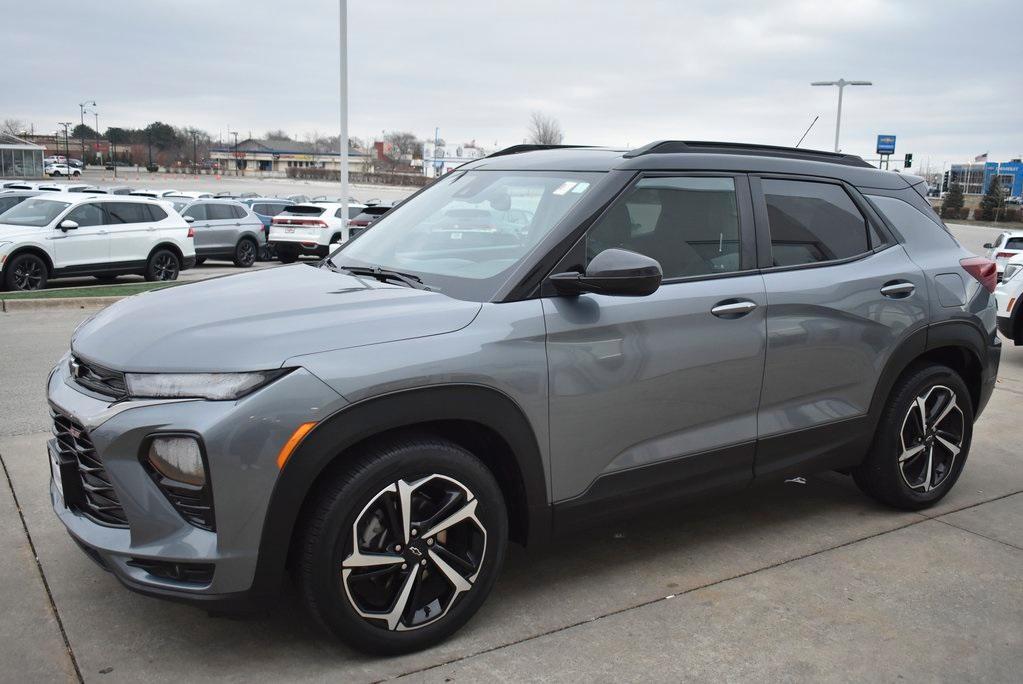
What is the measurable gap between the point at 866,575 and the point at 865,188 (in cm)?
189

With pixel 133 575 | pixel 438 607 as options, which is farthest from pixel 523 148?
pixel 133 575

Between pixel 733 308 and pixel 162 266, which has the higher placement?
pixel 733 308

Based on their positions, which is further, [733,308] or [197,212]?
[197,212]

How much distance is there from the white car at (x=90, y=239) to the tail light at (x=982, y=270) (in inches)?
567

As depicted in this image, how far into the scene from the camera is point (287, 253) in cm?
2356

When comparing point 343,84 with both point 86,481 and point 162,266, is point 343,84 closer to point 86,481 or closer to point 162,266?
point 162,266

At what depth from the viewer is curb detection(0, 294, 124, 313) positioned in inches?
455

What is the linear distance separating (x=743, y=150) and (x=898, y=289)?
103 cm

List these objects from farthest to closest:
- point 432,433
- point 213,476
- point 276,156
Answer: point 276,156
point 432,433
point 213,476

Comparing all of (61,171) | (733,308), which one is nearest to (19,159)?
(61,171)

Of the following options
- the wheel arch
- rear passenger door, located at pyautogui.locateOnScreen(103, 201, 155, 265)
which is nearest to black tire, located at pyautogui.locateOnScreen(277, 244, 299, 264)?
rear passenger door, located at pyautogui.locateOnScreen(103, 201, 155, 265)

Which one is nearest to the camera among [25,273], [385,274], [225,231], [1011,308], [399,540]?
[399,540]

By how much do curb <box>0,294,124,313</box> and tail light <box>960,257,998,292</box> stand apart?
9.75 m

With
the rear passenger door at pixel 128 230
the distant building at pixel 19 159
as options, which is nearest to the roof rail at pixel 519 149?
the rear passenger door at pixel 128 230
